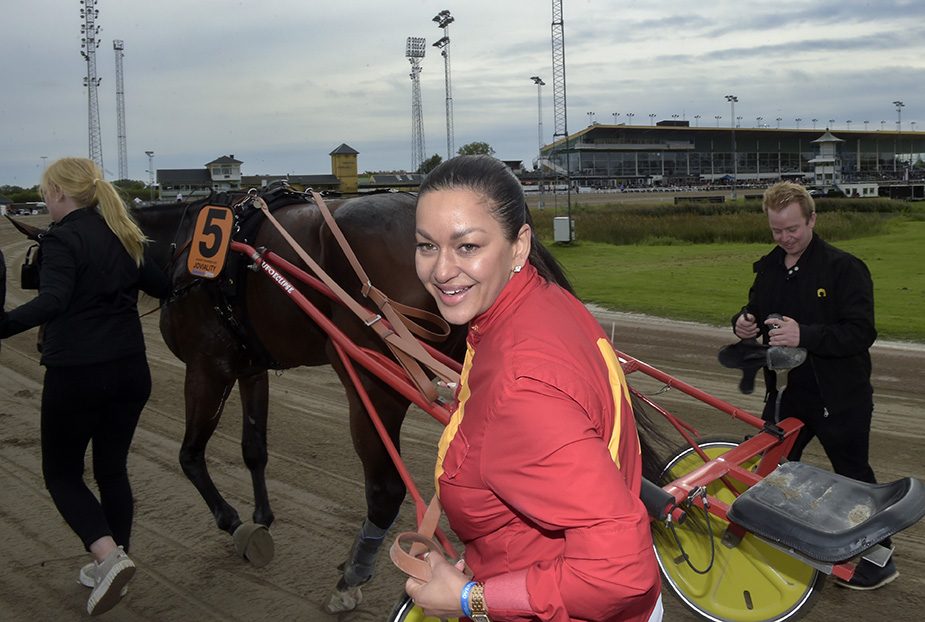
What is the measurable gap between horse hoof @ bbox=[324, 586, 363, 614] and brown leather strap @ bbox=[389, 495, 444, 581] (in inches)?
71.7

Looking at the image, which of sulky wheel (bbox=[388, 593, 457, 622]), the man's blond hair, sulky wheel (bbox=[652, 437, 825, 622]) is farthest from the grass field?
sulky wheel (bbox=[388, 593, 457, 622])

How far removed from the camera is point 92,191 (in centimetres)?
334

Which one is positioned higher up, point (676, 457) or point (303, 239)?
point (303, 239)

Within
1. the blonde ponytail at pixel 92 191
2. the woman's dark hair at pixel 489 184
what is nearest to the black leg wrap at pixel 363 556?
the blonde ponytail at pixel 92 191

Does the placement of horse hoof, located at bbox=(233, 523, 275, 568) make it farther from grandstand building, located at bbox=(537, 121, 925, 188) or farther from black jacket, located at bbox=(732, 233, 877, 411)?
grandstand building, located at bbox=(537, 121, 925, 188)

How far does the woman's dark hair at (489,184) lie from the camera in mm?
1463

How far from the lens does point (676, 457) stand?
3535 millimetres

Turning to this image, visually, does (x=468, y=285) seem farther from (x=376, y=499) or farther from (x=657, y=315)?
(x=657, y=315)

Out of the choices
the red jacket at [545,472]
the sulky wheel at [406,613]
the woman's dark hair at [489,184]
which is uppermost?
the woman's dark hair at [489,184]

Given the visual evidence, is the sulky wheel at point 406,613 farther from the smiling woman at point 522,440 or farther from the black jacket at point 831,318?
the black jacket at point 831,318

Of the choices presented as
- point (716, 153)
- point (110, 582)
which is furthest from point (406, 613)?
point (716, 153)

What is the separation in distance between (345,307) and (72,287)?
1102 millimetres

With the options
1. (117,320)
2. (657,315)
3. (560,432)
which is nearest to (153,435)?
(117,320)

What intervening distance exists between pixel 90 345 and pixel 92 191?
0.64 metres
